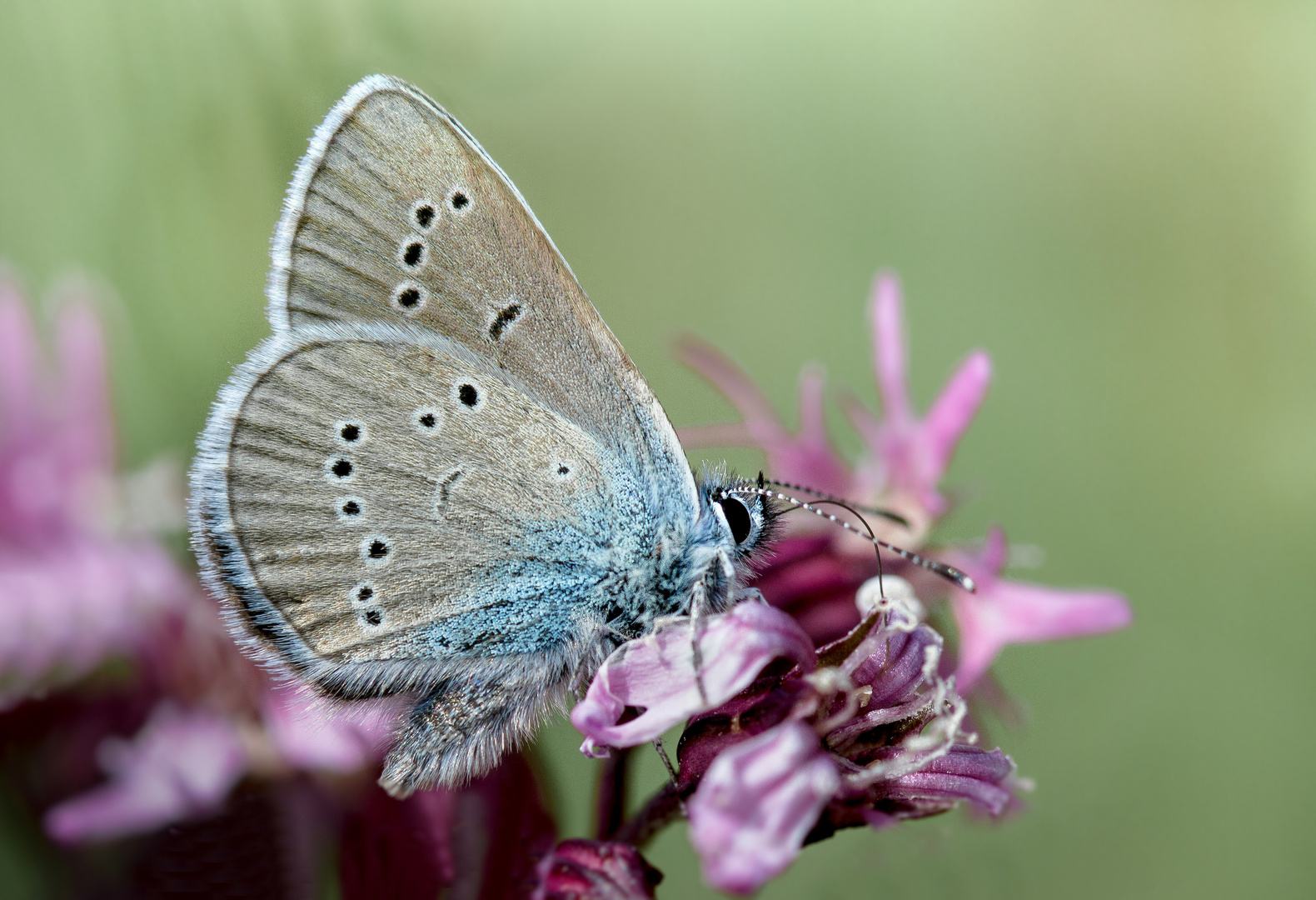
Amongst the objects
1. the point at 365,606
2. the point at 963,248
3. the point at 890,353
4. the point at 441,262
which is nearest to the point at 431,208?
the point at 441,262

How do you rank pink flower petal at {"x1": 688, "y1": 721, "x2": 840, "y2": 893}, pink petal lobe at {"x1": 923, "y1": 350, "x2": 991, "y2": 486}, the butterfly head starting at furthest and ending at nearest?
pink petal lobe at {"x1": 923, "y1": 350, "x2": 991, "y2": 486}
the butterfly head
pink flower petal at {"x1": 688, "y1": 721, "x2": 840, "y2": 893}

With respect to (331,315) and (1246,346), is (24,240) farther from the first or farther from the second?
(1246,346)

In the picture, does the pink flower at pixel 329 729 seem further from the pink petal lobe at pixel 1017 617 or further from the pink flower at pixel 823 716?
the pink petal lobe at pixel 1017 617

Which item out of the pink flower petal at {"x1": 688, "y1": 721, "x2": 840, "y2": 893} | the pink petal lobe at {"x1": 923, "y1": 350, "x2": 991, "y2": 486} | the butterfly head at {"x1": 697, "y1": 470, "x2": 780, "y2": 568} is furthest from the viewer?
the pink petal lobe at {"x1": 923, "y1": 350, "x2": 991, "y2": 486}

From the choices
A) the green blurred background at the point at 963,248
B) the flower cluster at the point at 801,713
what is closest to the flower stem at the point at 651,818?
the flower cluster at the point at 801,713

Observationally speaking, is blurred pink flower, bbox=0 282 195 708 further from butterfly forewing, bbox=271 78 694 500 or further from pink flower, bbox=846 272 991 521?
pink flower, bbox=846 272 991 521

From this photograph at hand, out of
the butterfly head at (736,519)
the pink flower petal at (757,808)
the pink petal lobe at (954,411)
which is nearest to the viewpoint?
the pink flower petal at (757,808)

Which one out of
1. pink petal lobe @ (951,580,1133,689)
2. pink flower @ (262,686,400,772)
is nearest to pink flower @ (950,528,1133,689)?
pink petal lobe @ (951,580,1133,689)
